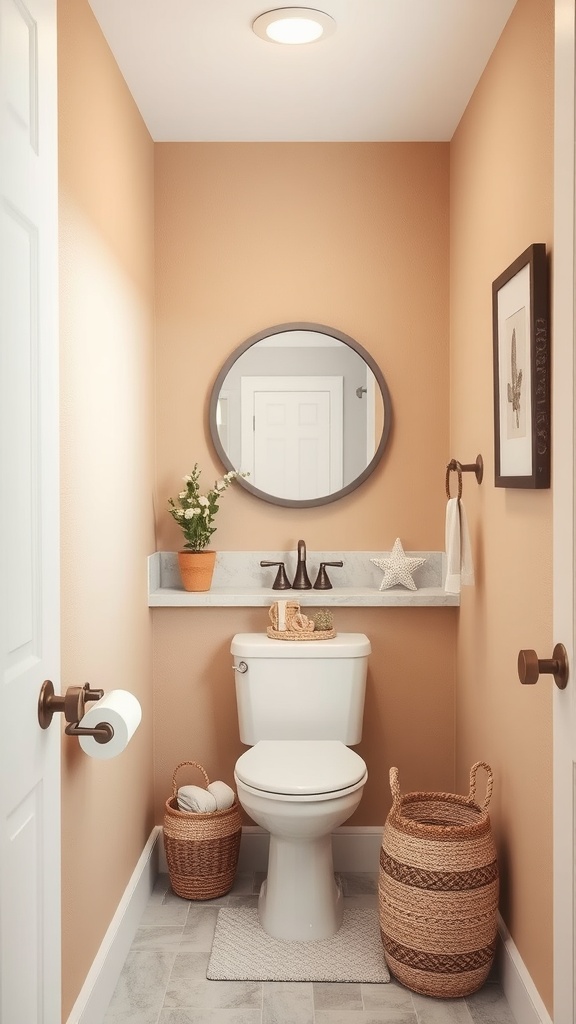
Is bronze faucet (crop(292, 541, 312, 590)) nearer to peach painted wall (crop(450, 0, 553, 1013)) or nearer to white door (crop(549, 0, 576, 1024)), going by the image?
peach painted wall (crop(450, 0, 553, 1013))

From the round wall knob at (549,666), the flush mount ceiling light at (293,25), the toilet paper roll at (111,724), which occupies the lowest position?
the toilet paper roll at (111,724)

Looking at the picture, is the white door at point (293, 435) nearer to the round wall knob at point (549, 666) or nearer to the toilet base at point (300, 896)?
the toilet base at point (300, 896)

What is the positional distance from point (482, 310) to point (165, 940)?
2.04 meters

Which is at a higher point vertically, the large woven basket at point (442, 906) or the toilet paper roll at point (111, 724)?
the toilet paper roll at point (111, 724)

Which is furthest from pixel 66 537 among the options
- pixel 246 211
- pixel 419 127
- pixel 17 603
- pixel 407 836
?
pixel 419 127

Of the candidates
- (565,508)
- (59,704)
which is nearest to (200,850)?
(59,704)

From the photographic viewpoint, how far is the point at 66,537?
6.33 feet

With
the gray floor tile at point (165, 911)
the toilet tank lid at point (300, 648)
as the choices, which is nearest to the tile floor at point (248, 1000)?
the gray floor tile at point (165, 911)

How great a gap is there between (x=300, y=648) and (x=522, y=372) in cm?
119

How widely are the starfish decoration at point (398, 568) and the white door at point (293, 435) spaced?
Result: 0.32 meters

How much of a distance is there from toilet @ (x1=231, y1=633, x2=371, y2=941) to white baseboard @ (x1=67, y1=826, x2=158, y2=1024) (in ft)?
1.23

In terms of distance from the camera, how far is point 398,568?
9.98ft

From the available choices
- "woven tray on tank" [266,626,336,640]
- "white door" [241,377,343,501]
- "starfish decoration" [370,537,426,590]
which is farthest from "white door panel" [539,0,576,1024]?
"white door" [241,377,343,501]

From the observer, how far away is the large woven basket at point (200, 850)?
2768mm
